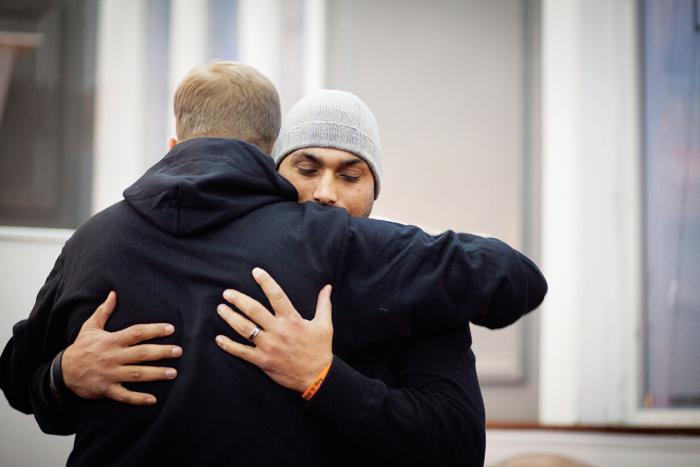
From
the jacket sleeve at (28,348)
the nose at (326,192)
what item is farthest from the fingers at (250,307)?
the nose at (326,192)

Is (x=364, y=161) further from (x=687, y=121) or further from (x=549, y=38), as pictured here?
(x=687, y=121)

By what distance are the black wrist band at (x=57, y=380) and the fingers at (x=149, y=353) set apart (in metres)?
0.17

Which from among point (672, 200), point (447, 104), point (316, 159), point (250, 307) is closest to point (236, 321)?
point (250, 307)

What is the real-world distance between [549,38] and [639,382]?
60.6 inches

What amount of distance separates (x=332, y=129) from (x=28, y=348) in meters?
0.85

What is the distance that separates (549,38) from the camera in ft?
10.2

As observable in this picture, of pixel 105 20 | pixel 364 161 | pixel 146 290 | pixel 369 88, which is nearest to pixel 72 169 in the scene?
pixel 105 20

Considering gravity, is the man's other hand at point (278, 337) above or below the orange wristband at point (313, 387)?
above

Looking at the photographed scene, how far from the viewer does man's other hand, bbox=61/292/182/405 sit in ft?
3.95

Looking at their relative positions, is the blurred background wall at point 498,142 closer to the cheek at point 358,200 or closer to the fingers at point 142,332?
the cheek at point 358,200

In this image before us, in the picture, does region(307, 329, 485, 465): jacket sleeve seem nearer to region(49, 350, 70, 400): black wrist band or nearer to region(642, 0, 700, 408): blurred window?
region(49, 350, 70, 400): black wrist band

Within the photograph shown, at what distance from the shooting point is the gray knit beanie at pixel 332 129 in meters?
1.78

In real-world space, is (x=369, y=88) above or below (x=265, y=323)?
above

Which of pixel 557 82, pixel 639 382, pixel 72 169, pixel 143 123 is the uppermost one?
pixel 557 82
